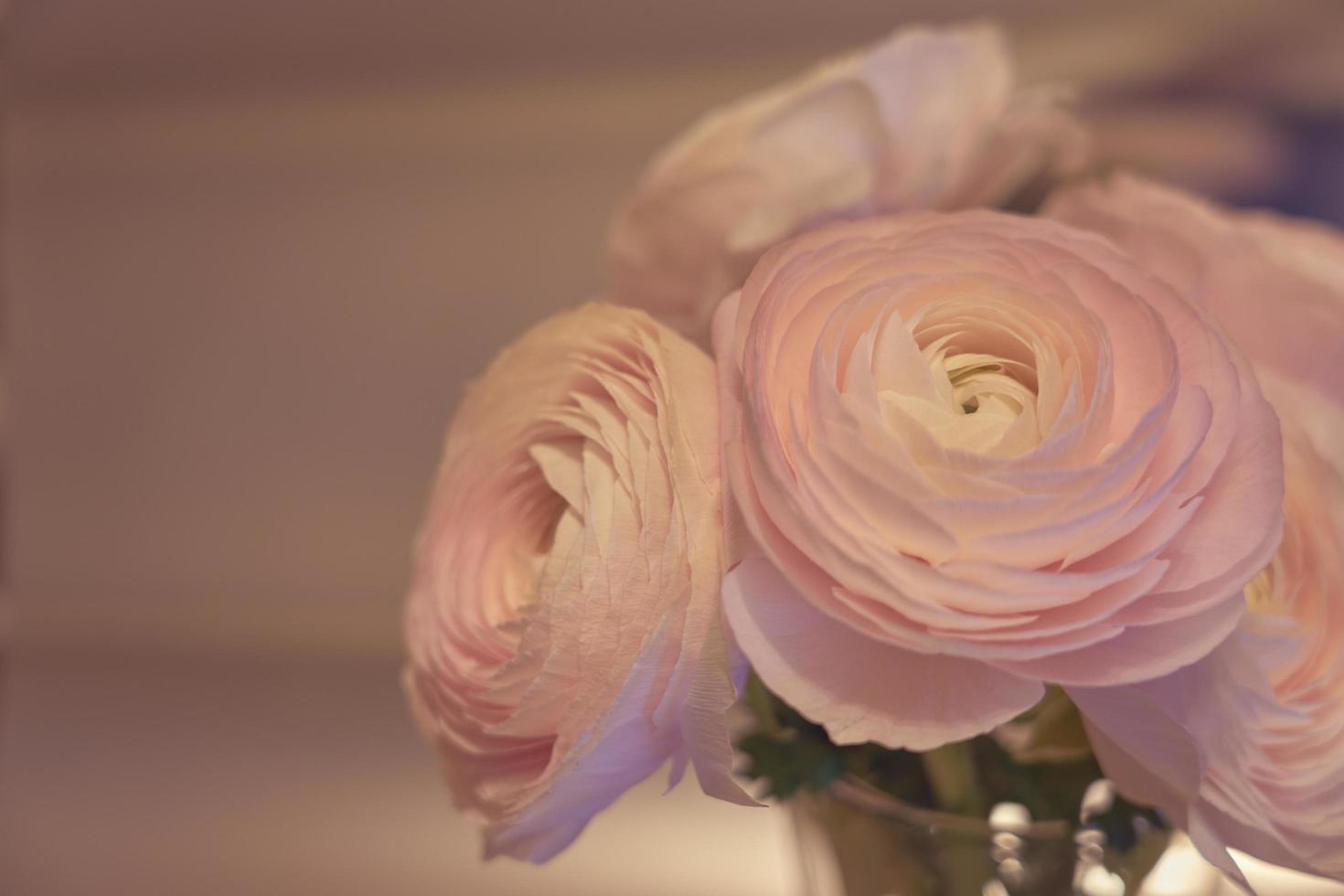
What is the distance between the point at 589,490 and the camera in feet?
Answer: 0.71

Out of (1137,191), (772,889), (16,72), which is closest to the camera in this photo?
(1137,191)

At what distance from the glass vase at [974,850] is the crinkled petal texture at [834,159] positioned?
0.13 m

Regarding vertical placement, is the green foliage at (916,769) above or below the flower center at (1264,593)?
below

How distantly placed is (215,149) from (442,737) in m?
0.58

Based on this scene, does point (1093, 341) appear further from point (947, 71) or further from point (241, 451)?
point (241, 451)

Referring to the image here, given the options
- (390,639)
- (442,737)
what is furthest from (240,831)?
(442,737)

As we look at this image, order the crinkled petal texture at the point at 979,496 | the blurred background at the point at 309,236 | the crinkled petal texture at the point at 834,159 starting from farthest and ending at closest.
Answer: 1. the blurred background at the point at 309,236
2. the crinkled petal texture at the point at 834,159
3. the crinkled petal texture at the point at 979,496

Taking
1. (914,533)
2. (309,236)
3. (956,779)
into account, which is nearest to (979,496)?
(914,533)

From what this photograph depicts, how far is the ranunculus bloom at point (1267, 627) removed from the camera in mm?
200

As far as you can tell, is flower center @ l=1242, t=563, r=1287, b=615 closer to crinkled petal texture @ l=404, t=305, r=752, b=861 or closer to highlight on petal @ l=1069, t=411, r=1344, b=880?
highlight on petal @ l=1069, t=411, r=1344, b=880

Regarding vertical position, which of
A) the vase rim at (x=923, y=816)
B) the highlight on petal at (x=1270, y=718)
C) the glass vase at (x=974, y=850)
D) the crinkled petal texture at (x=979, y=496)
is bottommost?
the glass vase at (x=974, y=850)

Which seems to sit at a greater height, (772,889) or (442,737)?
(442,737)

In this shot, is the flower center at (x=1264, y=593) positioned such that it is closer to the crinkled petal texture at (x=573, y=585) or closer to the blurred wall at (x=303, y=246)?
the crinkled petal texture at (x=573, y=585)

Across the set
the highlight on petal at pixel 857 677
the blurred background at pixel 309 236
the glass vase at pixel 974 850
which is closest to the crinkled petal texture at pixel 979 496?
the highlight on petal at pixel 857 677
